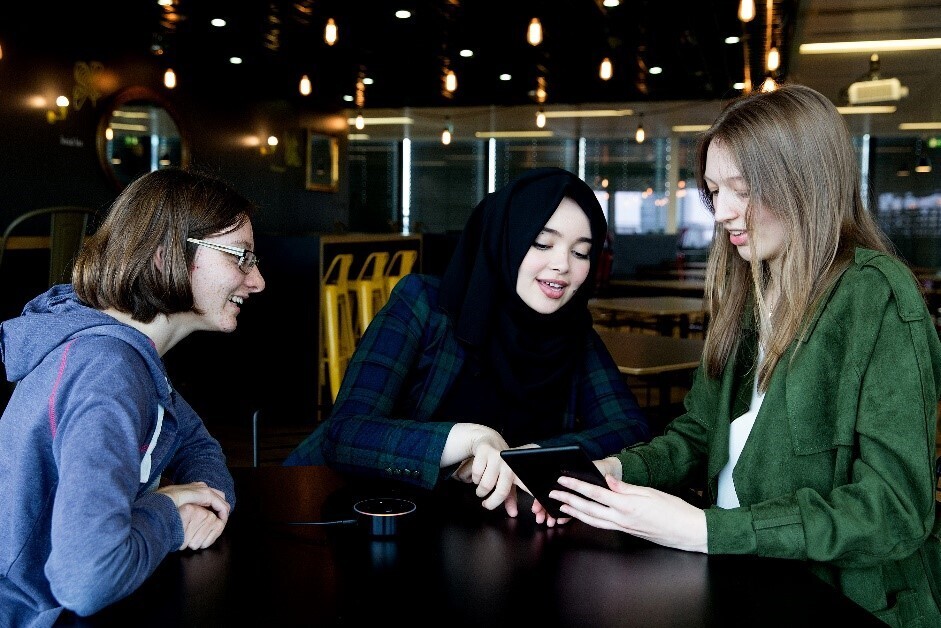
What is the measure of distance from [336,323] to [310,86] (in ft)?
14.5

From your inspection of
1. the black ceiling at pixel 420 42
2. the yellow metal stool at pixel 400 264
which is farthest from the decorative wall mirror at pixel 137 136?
the yellow metal stool at pixel 400 264

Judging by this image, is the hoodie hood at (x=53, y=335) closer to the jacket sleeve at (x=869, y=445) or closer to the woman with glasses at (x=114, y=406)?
the woman with glasses at (x=114, y=406)

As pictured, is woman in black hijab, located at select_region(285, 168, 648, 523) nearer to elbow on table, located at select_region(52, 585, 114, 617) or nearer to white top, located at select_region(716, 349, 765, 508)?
→ white top, located at select_region(716, 349, 765, 508)

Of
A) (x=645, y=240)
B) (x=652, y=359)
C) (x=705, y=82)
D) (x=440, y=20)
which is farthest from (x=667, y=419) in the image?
(x=645, y=240)

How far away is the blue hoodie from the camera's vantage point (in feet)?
3.33

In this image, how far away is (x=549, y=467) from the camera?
1.29 meters

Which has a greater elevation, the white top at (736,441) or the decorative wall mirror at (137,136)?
the decorative wall mirror at (137,136)

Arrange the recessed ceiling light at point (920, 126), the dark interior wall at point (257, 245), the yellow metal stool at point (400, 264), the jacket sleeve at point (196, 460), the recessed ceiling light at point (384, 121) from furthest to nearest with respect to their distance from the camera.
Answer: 1. the recessed ceiling light at point (384, 121)
2. the recessed ceiling light at point (920, 126)
3. the yellow metal stool at point (400, 264)
4. the dark interior wall at point (257, 245)
5. the jacket sleeve at point (196, 460)

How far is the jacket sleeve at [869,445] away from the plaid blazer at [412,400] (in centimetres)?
55

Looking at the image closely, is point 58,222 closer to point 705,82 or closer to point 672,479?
point 672,479

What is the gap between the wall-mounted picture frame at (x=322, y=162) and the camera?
10766 mm

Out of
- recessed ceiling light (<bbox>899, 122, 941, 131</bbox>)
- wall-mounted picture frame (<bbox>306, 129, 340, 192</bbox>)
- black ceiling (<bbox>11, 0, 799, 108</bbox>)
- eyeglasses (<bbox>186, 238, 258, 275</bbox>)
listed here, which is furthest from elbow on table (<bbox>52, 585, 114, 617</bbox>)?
recessed ceiling light (<bbox>899, 122, 941, 131</bbox>)

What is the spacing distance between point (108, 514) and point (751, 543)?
0.86 m

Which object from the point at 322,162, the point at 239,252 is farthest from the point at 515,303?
the point at 322,162
